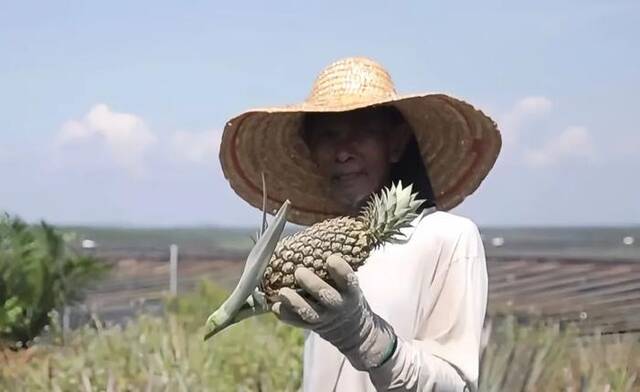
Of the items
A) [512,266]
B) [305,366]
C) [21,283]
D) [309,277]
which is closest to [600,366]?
[305,366]

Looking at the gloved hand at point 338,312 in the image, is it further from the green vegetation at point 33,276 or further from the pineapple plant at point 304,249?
the green vegetation at point 33,276

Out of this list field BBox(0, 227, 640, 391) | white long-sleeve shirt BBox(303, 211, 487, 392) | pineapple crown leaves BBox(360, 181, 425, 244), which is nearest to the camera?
pineapple crown leaves BBox(360, 181, 425, 244)

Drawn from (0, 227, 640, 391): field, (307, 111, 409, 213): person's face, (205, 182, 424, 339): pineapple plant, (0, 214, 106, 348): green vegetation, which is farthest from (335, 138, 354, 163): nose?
(0, 214, 106, 348): green vegetation

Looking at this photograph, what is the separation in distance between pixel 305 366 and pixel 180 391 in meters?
1.87

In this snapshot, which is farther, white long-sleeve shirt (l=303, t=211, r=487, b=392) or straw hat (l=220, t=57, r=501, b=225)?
straw hat (l=220, t=57, r=501, b=225)

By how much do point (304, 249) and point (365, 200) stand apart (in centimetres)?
37

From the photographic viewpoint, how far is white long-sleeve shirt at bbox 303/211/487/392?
1.62 meters

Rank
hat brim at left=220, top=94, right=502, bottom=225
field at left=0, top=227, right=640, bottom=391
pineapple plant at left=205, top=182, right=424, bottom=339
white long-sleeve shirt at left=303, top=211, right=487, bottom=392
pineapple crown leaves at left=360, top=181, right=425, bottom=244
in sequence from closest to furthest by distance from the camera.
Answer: pineapple plant at left=205, top=182, right=424, bottom=339 → pineapple crown leaves at left=360, top=181, right=425, bottom=244 → white long-sleeve shirt at left=303, top=211, right=487, bottom=392 → hat brim at left=220, top=94, right=502, bottom=225 → field at left=0, top=227, right=640, bottom=391

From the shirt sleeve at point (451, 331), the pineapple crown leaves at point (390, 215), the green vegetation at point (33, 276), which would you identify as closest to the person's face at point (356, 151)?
the shirt sleeve at point (451, 331)

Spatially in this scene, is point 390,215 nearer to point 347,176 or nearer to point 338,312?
point 338,312

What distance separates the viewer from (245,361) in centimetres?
422

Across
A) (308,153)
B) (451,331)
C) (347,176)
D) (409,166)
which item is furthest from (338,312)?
(308,153)

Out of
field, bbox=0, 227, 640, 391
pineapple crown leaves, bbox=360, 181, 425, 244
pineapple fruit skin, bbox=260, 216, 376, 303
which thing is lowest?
field, bbox=0, 227, 640, 391

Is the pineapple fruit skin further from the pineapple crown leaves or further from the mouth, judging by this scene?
the mouth
